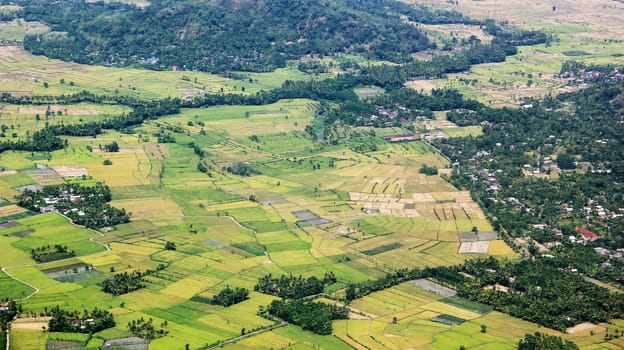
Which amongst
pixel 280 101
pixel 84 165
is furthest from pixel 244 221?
pixel 280 101

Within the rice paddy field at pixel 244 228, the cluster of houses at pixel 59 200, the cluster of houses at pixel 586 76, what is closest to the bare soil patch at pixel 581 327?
the rice paddy field at pixel 244 228

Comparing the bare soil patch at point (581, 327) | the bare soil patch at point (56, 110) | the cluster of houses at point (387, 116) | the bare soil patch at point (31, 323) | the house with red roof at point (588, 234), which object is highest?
the bare soil patch at point (56, 110)

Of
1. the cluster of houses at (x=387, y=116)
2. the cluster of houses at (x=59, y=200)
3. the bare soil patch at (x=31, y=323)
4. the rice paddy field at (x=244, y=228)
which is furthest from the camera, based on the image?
the cluster of houses at (x=387, y=116)

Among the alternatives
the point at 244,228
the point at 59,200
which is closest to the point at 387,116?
the point at 244,228

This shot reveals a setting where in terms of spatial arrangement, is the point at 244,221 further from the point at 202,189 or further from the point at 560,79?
the point at 560,79

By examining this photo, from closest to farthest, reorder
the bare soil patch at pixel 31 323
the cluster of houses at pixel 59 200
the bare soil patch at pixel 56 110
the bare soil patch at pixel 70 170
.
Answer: the bare soil patch at pixel 31 323
the cluster of houses at pixel 59 200
the bare soil patch at pixel 70 170
the bare soil patch at pixel 56 110

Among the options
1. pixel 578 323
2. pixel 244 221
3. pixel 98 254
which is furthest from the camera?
pixel 244 221

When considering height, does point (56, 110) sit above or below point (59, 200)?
above

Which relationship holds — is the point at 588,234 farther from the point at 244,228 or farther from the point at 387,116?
the point at 387,116

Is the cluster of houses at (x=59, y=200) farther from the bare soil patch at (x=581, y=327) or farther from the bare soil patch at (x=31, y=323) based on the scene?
the bare soil patch at (x=581, y=327)
